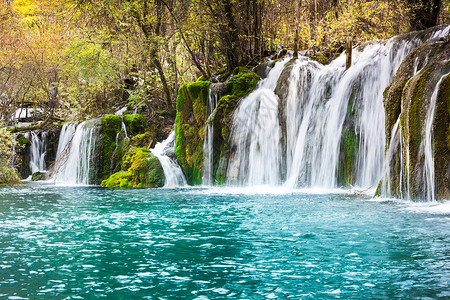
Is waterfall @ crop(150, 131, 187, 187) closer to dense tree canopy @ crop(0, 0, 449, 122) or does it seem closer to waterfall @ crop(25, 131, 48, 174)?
dense tree canopy @ crop(0, 0, 449, 122)

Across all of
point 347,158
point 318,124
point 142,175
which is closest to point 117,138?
point 142,175

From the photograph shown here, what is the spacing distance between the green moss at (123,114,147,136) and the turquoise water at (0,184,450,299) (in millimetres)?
12424

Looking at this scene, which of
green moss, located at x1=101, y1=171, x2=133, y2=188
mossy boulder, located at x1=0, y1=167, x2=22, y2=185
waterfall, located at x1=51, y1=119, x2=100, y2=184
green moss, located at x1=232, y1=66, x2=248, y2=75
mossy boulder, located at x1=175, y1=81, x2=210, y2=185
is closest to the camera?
green moss, located at x1=101, y1=171, x2=133, y2=188

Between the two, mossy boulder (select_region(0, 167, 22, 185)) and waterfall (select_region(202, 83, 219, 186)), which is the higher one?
waterfall (select_region(202, 83, 219, 186))

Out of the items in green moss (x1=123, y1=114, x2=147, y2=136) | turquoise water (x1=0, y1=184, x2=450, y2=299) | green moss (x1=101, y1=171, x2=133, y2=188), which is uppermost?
green moss (x1=123, y1=114, x2=147, y2=136)

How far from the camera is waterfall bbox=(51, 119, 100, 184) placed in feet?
70.4

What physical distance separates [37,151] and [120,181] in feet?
31.4

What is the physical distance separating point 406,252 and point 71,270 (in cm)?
388

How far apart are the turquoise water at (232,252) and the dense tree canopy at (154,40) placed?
808cm

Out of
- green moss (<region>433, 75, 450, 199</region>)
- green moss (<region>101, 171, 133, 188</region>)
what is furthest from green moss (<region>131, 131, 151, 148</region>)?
green moss (<region>433, 75, 450, 199</region>)

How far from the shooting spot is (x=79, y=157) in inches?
864

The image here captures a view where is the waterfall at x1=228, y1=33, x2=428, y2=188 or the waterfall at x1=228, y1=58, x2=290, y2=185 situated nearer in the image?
the waterfall at x1=228, y1=33, x2=428, y2=188

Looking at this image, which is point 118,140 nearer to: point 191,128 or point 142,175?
point 191,128

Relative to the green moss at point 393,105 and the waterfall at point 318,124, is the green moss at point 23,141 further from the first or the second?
the green moss at point 393,105
